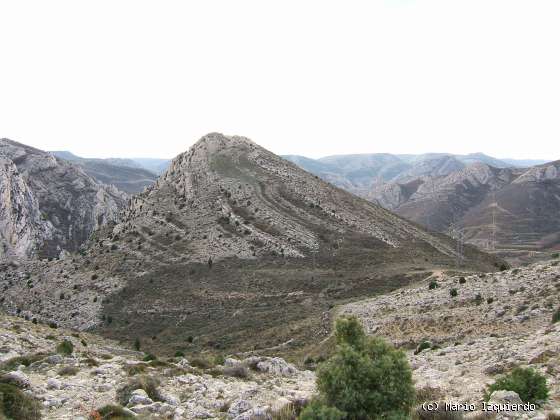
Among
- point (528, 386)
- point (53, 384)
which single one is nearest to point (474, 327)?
point (528, 386)

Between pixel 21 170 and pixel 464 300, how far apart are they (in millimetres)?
159145

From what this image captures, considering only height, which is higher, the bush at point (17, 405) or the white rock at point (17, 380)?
the bush at point (17, 405)

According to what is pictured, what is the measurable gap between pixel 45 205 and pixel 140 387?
147198 mm

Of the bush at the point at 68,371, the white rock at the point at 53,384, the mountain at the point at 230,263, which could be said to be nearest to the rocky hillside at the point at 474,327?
the mountain at the point at 230,263

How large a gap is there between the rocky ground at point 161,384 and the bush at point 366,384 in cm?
282

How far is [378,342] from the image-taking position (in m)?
12.4

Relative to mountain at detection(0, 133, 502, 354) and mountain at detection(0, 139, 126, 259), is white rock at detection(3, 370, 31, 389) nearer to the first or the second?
mountain at detection(0, 133, 502, 354)

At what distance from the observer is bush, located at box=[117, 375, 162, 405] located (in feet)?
50.6

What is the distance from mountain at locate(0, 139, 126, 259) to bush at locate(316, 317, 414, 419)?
105 meters

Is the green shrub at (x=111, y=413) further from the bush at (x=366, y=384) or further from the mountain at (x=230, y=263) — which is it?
the mountain at (x=230, y=263)

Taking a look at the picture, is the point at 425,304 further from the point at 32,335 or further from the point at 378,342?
the point at 32,335

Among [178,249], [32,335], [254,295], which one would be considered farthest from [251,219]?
[32,335]

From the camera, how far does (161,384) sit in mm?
17500

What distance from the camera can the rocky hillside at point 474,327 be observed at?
17266 millimetres
